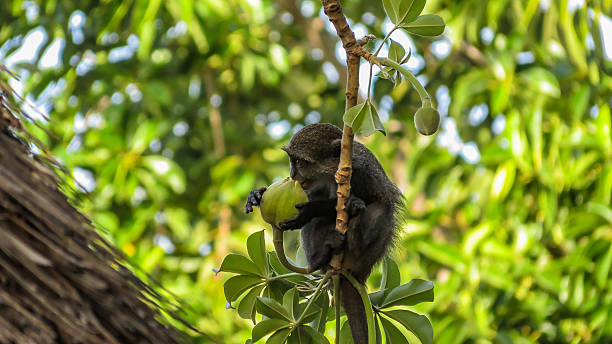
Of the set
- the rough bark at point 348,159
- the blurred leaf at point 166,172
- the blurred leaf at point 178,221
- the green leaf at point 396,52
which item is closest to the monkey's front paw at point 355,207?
the rough bark at point 348,159

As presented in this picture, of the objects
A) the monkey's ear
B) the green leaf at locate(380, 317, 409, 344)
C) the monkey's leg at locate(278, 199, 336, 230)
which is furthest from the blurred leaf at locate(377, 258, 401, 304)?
the monkey's ear

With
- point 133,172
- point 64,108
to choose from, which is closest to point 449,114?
point 133,172

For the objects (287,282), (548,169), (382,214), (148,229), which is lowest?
(148,229)

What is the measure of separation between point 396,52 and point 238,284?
72cm

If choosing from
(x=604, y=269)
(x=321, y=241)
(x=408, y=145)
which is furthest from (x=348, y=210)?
(x=408, y=145)

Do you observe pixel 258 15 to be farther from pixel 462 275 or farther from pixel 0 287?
pixel 0 287

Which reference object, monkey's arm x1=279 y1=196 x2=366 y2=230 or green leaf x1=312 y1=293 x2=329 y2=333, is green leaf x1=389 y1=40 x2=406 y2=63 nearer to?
monkey's arm x1=279 y1=196 x2=366 y2=230

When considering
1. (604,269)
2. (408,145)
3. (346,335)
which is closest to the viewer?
(346,335)

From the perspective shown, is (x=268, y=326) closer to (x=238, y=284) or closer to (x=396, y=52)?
(x=238, y=284)

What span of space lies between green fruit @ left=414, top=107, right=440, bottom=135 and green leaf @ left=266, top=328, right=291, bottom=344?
23.6 inches

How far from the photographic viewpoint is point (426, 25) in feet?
5.01

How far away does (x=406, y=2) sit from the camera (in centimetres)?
150

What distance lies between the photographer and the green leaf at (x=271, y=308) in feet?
5.57

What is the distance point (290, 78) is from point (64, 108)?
172 centimetres
